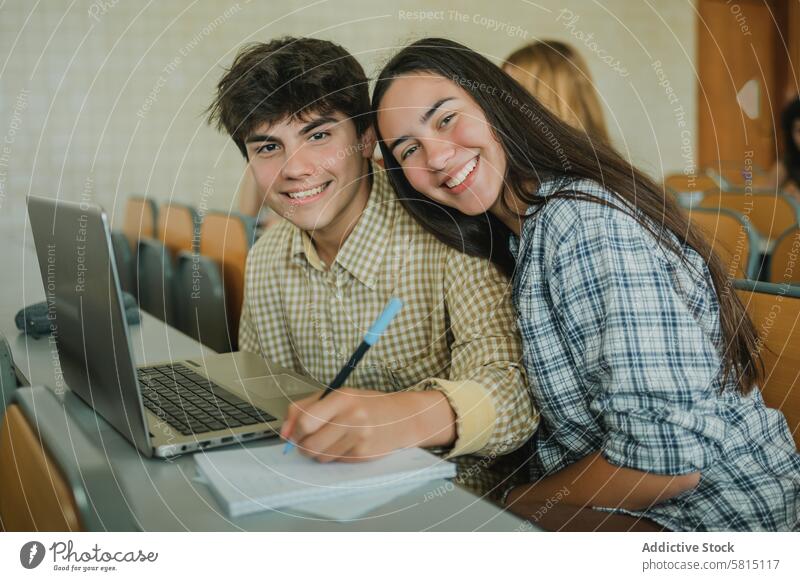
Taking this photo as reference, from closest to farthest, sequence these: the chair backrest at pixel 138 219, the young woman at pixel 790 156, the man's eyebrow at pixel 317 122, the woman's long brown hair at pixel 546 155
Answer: the woman's long brown hair at pixel 546 155, the man's eyebrow at pixel 317 122, the young woman at pixel 790 156, the chair backrest at pixel 138 219

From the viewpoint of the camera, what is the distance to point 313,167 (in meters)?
0.84

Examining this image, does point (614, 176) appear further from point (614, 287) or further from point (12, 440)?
point (12, 440)

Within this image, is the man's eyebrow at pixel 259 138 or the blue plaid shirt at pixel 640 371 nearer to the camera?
the blue plaid shirt at pixel 640 371

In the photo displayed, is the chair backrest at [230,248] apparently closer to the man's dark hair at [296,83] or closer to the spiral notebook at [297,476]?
the man's dark hair at [296,83]

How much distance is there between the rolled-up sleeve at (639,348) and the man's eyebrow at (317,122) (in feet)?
0.99

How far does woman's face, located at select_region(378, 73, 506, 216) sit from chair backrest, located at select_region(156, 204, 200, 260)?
90cm

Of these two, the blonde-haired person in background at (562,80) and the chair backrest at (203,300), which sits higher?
the blonde-haired person in background at (562,80)

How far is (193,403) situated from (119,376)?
128mm

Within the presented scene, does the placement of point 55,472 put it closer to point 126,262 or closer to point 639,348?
point 639,348

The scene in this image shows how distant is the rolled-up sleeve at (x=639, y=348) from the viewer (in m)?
0.62

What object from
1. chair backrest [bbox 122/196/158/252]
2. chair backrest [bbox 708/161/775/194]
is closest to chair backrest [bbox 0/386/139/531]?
chair backrest [bbox 708/161/775/194]

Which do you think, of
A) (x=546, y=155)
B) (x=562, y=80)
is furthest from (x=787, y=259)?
(x=546, y=155)

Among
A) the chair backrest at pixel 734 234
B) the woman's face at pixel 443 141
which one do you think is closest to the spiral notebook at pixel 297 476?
the woman's face at pixel 443 141
